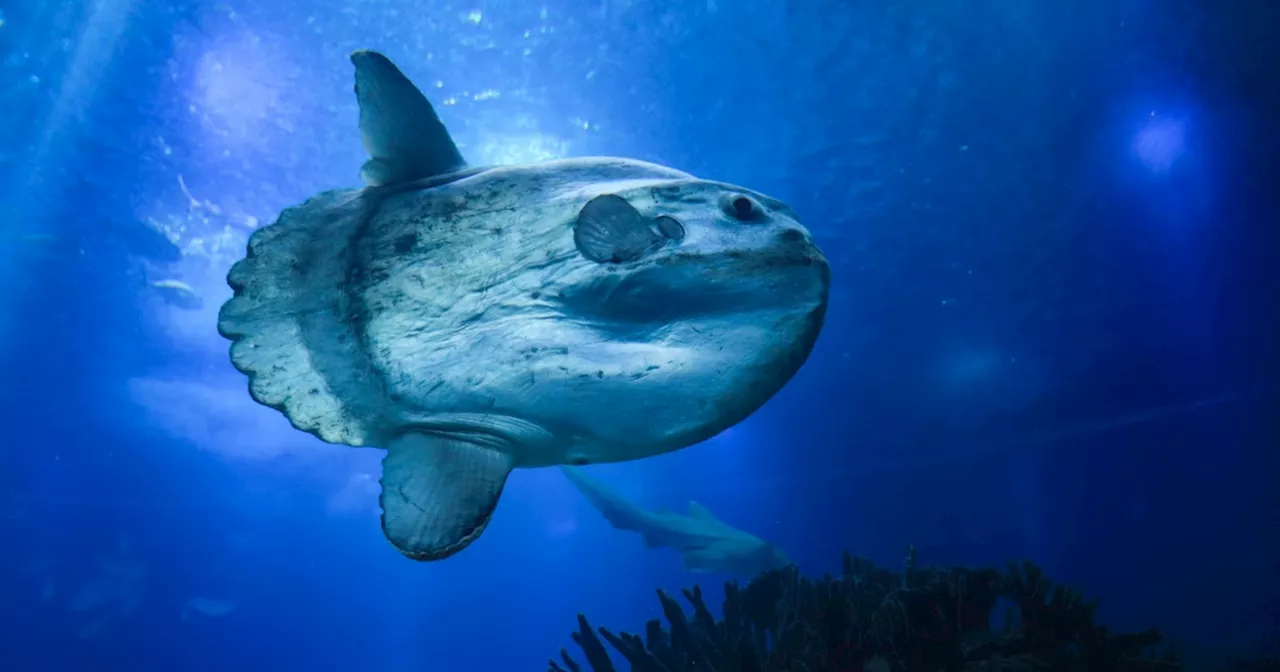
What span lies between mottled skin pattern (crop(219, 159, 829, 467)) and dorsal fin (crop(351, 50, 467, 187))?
11cm

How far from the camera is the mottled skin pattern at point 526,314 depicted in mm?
1562

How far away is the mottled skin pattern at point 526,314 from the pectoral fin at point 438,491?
6 cm

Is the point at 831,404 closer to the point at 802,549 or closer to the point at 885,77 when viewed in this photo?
the point at 885,77

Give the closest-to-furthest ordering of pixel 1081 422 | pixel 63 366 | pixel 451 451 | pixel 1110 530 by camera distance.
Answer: pixel 451 451 < pixel 63 366 < pixel 1081 422 < pixel 1110 530

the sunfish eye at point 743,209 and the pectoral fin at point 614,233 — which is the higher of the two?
the sunfish eye at point 743,209

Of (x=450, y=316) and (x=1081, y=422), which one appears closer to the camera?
(x=450, y=316)

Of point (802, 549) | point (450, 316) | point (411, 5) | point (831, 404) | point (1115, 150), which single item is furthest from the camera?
point (802, 549)

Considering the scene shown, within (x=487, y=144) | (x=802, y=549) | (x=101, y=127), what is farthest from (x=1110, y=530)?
(x=101, y=127)

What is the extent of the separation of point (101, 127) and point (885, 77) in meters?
13.2

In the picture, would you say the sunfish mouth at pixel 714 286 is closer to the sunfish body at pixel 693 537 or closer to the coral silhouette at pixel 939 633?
the coral silhouette at pixel 939 633

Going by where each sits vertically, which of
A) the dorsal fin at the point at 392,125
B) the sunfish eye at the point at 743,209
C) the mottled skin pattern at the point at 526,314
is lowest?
the mottled skin pattern at the point at 526,314

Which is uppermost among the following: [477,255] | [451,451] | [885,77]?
[885,77]

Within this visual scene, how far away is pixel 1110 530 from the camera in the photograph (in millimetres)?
26156

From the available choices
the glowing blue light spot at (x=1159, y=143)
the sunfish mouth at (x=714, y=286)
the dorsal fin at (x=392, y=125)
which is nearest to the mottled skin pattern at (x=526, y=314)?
the sunfish mouth at (x=714, y=286)
